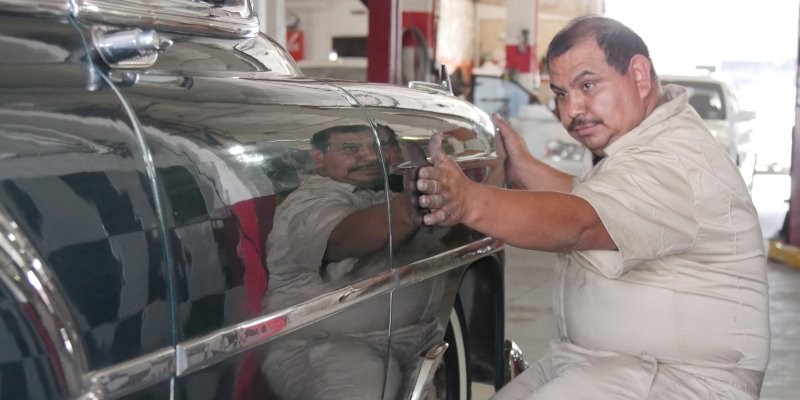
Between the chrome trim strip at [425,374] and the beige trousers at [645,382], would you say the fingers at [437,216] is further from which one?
the beige trousers at [645,382]

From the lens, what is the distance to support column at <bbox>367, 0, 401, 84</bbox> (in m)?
7.83

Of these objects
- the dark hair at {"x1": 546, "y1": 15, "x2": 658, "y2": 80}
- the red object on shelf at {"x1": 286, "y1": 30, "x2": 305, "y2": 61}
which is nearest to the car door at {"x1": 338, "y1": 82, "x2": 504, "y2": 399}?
the dark hair at {"x1": 546, "y1": 15, "x2": 658, "y2": 80}

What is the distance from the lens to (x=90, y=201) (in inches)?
40.6

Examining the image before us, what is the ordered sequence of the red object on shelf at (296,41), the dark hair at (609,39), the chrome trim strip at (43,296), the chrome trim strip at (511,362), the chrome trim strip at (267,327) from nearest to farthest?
the chrome trim strip at (43,296), the chrome trim strip at (267,327), the dark hair at (609,39), the chrome trim strip at (511,362), the red object on shelf at (296,41)

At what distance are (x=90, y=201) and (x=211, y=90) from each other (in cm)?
43

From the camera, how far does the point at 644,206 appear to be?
1.86 metres

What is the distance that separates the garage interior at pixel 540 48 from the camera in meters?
7.11

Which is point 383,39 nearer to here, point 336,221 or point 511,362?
point 511,362

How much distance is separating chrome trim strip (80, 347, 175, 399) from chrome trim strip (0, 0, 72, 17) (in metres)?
0.57

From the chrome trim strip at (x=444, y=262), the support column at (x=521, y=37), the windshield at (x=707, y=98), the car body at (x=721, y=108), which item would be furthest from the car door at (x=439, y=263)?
the support column at (x=521, y=37)

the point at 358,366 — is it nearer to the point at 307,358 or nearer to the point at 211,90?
the point at 307,358

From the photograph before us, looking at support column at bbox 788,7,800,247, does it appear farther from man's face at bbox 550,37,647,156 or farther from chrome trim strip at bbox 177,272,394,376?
chrome trim strip at bbox 177,272,394,376

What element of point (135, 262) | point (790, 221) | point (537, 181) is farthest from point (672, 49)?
point (135, 262)

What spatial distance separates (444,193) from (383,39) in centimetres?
639
